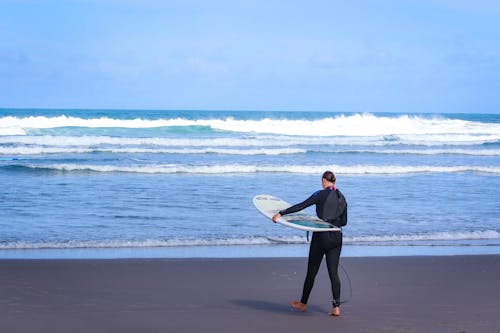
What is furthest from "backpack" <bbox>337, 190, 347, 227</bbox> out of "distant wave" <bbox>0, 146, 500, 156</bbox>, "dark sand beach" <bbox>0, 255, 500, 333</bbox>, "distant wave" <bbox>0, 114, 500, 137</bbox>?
"distant wave" <bbox>0, 114, 500, 137</bbox>

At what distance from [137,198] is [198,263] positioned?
641cm

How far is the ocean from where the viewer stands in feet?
34.9

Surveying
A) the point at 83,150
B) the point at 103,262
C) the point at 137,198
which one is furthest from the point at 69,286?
the point at 83,150

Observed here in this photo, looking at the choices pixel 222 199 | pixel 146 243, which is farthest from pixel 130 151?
pixel 146 243

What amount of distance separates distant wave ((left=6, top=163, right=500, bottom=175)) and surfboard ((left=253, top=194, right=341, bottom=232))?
1434 centimetres

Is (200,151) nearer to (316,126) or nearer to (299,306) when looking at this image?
(299,306)

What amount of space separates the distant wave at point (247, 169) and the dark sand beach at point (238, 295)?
41.5 ft

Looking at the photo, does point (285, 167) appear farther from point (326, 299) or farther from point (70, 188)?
point (326, 299)

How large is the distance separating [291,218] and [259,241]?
4154 mm

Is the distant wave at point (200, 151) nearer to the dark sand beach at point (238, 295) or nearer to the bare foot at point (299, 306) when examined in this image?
the dark sand beach at point (238, 295)

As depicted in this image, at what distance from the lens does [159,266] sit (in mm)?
8789

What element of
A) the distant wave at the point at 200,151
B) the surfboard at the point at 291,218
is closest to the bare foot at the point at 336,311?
the surfboard at the point at 291,218

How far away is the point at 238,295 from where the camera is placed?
24.6 ft

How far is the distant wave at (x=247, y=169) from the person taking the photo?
21734 millimetres
